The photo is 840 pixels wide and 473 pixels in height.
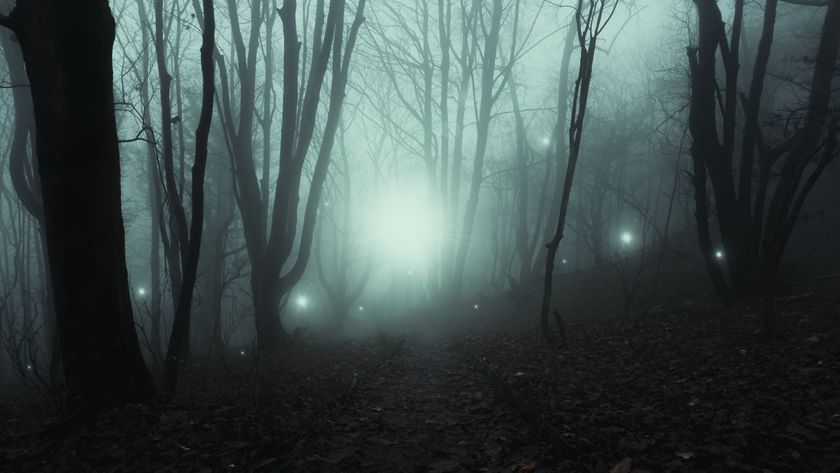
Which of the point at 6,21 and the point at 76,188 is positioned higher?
the point at 6,21

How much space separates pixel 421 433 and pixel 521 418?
1.00 m

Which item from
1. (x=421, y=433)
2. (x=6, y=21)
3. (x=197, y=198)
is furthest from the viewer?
(x=197, y=198)

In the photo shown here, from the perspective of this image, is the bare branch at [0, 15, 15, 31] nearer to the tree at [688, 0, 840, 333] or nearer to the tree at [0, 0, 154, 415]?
the tree at [0, 0, 154, 415]

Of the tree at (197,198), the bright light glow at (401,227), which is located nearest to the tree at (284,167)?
the tree at (197,198)

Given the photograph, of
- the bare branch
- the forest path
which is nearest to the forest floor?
the forest path

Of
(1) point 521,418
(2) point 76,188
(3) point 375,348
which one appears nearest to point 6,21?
(2) point 76,188

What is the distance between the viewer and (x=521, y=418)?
433 cm

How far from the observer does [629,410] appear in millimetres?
4273

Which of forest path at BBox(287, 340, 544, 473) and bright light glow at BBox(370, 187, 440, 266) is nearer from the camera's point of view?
forest path at BBox(287, 340, 544, 473)

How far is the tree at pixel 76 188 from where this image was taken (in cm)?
383

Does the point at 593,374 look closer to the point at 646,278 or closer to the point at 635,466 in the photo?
the point at 635,466

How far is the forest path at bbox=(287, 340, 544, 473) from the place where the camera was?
353cm

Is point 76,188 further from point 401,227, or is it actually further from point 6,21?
point 401,227

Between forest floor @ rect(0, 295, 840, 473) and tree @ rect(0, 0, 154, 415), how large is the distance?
1.73 feet
